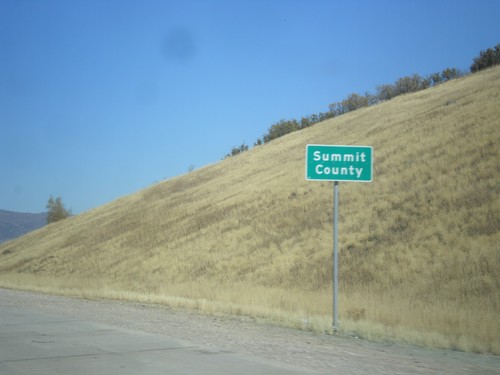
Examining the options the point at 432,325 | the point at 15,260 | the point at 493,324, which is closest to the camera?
the point at 493,324

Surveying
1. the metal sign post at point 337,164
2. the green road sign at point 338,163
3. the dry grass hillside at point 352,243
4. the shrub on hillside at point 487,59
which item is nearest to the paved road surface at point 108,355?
the dry grass hillside at point 352,243

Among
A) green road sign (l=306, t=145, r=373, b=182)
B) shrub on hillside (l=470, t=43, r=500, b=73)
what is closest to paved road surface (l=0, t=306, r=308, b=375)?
green road sign (l=306, t=145, r=373, b=182)

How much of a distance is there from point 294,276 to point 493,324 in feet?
39.1

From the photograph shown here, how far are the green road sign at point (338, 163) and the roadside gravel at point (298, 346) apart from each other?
362 cm

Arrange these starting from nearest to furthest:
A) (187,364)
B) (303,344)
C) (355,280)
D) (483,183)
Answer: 1. (187,364)
2. (303,344)
3. (355,280)
4. (483,183)

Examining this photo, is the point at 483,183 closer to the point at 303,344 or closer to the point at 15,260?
the point at 303,344

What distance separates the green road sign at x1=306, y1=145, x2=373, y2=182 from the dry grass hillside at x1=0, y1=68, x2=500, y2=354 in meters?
3.39

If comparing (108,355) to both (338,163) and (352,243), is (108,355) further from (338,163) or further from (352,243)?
(352,243)

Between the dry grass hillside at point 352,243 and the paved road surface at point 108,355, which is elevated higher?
the dry grass hillside at point 352,243

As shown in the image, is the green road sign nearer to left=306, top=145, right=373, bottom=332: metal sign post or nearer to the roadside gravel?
left=306, top=145, right=373, bottom=332: metal sign post

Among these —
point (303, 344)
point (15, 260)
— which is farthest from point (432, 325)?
point (15, 260)

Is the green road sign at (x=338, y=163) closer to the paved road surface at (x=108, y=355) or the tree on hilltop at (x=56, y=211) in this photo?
the paved road surface at (x=108, y=355)

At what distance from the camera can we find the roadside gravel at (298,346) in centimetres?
816

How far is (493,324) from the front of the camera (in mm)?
11125
